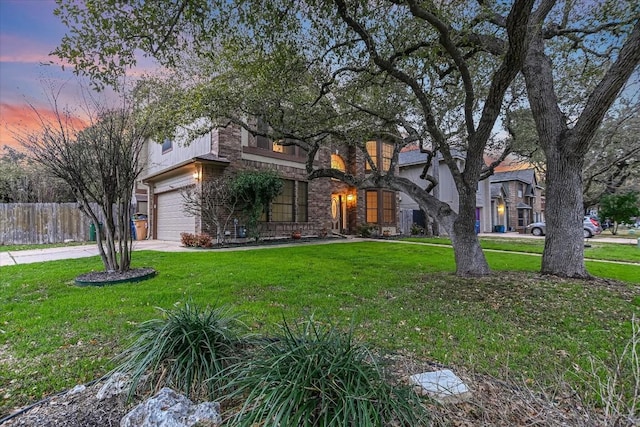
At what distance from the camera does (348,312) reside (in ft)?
12.4

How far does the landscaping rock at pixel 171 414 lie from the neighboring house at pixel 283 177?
9.63 metres

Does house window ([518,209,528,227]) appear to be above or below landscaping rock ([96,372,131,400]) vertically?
above

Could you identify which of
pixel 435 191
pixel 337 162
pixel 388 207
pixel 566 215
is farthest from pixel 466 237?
pixel 435 191

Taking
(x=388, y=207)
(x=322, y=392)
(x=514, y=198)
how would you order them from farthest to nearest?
1. (x=514, y=198)
2. (x=388, y=207)
3. (x=322, y=392)

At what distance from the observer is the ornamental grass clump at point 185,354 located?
74.2 inches

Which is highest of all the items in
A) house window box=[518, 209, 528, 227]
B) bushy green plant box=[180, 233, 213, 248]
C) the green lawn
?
house window box=[518, 209, 528, 227]

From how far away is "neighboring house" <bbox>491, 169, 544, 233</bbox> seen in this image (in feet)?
85.4

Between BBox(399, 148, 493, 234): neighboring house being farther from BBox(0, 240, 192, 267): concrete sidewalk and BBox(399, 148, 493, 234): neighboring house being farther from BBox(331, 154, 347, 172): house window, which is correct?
BBox(0, 240, 192, 267): concrete sidewalk

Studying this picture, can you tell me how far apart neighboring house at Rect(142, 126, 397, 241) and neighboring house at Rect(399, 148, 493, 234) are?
2832 mm

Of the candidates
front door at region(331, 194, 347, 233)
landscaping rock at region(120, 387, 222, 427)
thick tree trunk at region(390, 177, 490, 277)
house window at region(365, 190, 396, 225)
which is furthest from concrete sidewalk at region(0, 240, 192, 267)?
house window at region(365, 190, 396, 225)

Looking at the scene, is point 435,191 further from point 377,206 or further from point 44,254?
point 44,254

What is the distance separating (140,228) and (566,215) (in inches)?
618

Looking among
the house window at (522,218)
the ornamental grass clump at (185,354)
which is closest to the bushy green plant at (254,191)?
the ornamental grass clump at (185,354)

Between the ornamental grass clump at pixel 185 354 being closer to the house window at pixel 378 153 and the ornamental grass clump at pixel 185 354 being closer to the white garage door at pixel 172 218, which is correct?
the white garage door at pixel 172 218
